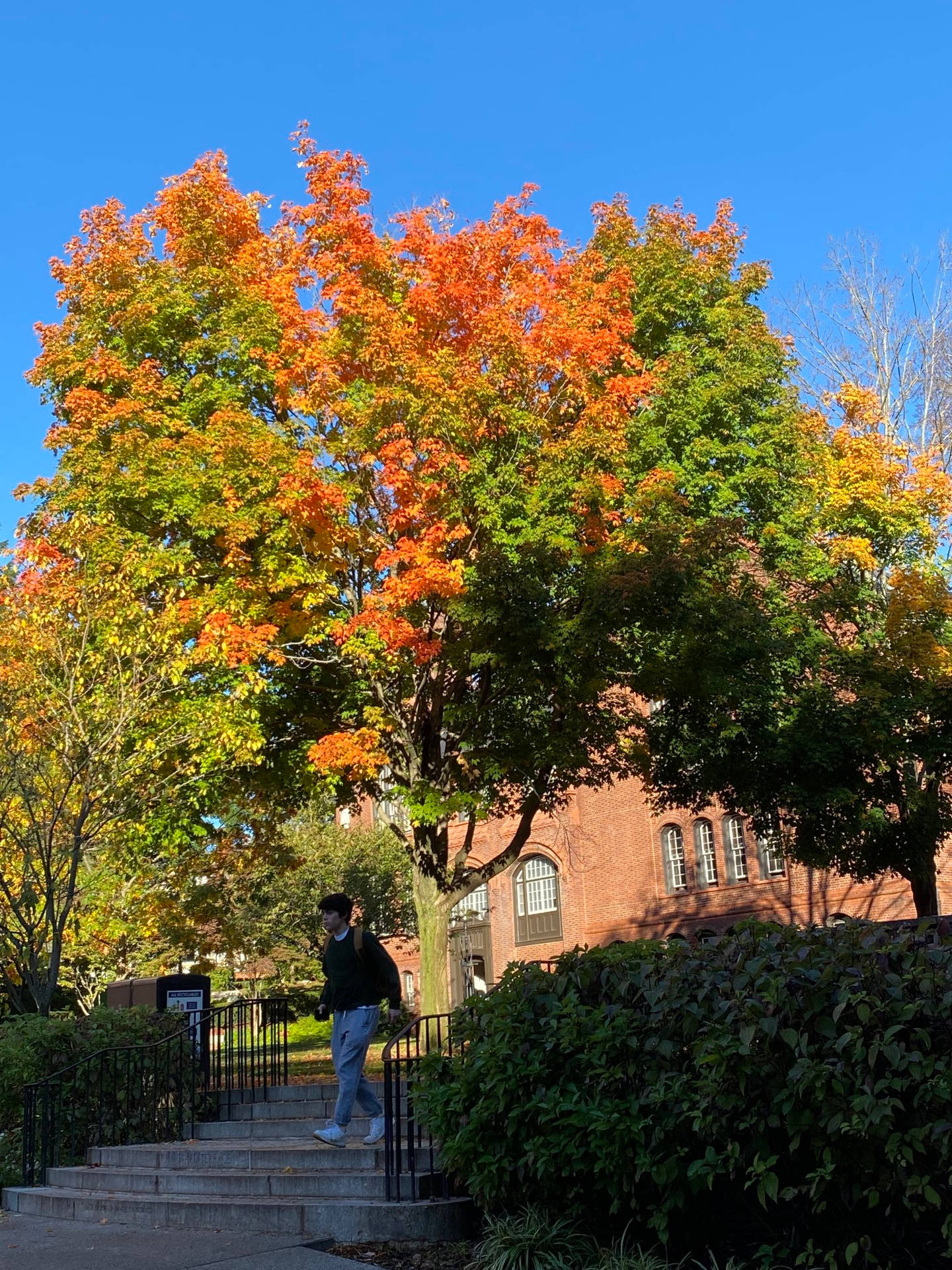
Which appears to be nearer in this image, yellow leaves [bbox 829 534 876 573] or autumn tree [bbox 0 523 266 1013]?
autumn tree [bbox 0 523 266 1013]

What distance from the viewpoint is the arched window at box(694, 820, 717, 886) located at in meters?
35.8

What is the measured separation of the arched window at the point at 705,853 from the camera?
3581 cm

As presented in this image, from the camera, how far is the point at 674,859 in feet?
122

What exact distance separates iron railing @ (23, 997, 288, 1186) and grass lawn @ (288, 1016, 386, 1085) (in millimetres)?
2498

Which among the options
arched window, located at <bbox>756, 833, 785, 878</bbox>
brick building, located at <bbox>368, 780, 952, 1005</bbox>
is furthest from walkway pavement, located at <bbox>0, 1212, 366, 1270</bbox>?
arched window, located at <bbox>756, 833, 785, 878</bbox>

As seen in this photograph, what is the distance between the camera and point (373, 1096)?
8.84m

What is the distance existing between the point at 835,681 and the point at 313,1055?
1360 centimetres

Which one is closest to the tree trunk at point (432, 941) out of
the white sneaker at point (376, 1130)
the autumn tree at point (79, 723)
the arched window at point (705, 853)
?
the autumn tree at point (79, 723)

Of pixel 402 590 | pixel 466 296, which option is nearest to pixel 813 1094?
pixel 402 590

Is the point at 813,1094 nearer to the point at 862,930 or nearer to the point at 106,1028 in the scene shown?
the point at 862,930

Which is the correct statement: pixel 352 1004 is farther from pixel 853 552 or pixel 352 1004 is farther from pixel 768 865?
pixel 768 865

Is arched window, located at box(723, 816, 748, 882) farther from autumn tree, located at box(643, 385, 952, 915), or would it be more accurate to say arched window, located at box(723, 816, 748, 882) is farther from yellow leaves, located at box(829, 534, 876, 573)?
yellow leaves, located at box(829, 534, 876, 573)

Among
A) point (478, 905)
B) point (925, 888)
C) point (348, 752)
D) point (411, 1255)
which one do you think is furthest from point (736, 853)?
point (411, 1255)

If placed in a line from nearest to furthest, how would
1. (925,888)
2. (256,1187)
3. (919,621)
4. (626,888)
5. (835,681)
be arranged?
1. (256,1187)
2. (835,681)
3. (919,621)
4. (925,888)
5. (626,888)
